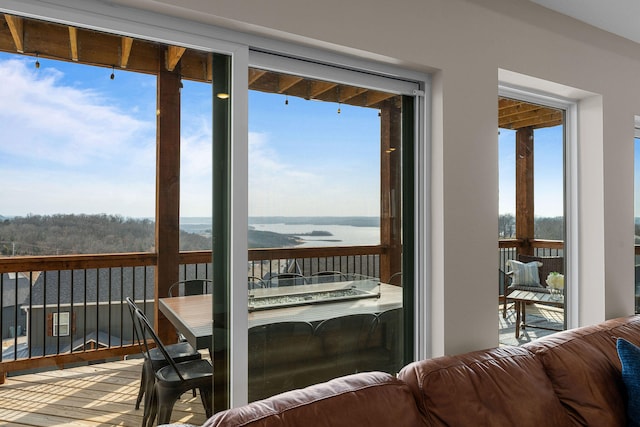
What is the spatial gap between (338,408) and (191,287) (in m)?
0.73

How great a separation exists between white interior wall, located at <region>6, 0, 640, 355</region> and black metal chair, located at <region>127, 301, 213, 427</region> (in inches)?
43.5

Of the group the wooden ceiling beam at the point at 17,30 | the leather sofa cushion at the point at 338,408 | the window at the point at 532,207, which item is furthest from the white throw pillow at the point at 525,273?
the wooden ceiling beam at the point at 17,30

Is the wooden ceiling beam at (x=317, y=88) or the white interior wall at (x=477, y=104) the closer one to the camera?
the white interior wall at (x=477, y=104)

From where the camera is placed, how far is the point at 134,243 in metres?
1.64

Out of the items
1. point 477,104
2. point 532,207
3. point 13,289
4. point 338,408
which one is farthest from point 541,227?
point 13,289

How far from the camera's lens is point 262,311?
1.89 metres

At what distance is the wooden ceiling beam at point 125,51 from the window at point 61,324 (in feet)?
2.94

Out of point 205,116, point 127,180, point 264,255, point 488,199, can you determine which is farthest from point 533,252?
point 127,180

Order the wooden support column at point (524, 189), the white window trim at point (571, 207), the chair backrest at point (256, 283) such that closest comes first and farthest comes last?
1. the chair backrest at point (256, 283)
2. the wooden support column at point (524, 189)
3. the white window trim at point (571, 207)

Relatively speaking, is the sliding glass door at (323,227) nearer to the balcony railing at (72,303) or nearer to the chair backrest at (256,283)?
the chair backrest at (256,283)

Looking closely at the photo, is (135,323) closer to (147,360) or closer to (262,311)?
(147,360)

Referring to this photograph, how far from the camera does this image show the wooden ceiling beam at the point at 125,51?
1610 millimetres

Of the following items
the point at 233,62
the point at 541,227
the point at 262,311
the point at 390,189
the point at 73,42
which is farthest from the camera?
the point at 541,227

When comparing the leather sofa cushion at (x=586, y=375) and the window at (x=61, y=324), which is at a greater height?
the window at (x=61, y=324)
